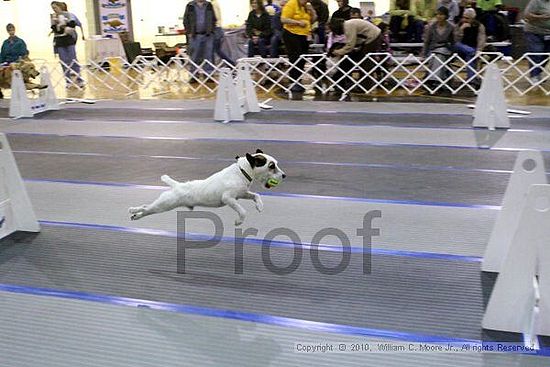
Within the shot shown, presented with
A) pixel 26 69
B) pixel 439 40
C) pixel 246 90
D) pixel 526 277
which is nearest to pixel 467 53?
pixel 439 40

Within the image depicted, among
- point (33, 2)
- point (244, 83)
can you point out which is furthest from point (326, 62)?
point (33, 2)

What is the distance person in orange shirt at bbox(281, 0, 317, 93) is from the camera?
930 centimetres

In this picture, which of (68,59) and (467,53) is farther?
(68,59)

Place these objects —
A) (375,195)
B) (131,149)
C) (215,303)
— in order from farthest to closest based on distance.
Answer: (131,149) → (375,195) → (215,303)

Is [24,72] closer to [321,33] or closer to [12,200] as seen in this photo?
[321,33]

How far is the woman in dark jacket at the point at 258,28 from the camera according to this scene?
35.0ft

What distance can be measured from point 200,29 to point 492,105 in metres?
6.20

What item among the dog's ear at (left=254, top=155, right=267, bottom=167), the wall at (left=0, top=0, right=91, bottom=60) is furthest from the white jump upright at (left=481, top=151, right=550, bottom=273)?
the wall at (left=0, top=0, right=91, bottom=60)

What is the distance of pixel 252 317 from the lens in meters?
2.64

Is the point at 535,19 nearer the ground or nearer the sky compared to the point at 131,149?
nearer the sky

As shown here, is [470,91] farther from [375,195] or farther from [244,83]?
[375,195]

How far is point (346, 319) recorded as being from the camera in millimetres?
2607

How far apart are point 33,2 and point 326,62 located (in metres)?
12.7

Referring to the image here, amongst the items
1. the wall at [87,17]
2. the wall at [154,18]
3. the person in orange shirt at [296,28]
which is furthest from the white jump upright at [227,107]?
the wall at [154,18]
